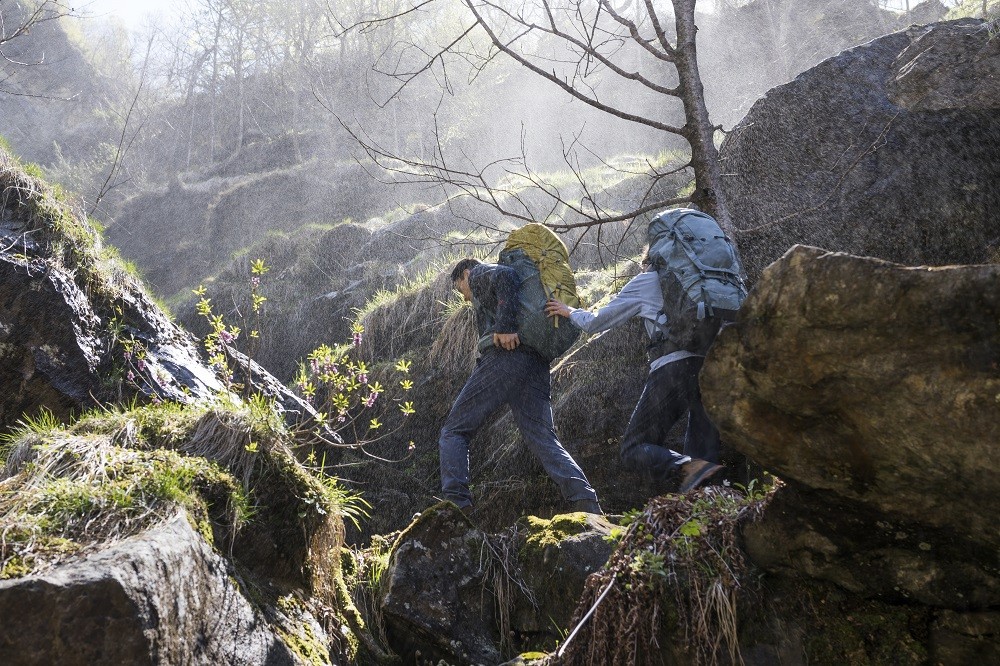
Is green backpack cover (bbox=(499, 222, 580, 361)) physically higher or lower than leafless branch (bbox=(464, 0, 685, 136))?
lower

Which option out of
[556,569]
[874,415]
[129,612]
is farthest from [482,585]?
[874,415]

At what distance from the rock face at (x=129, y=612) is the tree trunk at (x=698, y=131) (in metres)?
3.95

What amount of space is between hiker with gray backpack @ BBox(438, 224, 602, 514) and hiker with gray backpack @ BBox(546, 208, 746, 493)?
29 centimetres

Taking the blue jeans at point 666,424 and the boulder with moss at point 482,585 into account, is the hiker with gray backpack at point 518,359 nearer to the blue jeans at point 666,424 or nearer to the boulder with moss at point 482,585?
the blue jeans at point 666,424

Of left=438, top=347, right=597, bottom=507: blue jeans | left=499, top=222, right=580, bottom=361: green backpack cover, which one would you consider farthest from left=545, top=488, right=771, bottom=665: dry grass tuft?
left=499, top=222, right=580, bottom=361: green backpack cover

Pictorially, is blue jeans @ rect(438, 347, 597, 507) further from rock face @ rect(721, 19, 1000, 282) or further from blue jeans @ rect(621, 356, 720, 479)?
rock face @ rect(721, 19, 1000, 282)

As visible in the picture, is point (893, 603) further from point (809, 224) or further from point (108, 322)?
point (108, 322)

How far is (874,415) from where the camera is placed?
7.55 ft

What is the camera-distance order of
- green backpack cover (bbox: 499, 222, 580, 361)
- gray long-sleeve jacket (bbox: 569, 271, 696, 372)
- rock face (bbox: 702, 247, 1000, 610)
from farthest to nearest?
1. green backpack cover (bbox: 499, 222, 580, 361)
2. gray long-sleeve jacket (bbox: 569, 271, 696, 372)
3. rock face (bbox: 702, 247, 1000, 610)

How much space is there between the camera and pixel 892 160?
574 cm

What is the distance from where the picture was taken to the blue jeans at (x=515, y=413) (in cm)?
448

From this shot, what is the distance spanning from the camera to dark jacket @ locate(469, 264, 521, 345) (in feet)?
15.3

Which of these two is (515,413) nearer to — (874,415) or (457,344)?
(874,415)

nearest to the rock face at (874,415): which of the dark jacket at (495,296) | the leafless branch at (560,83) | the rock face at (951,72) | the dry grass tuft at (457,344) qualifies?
the dark jacket at (495,296)
